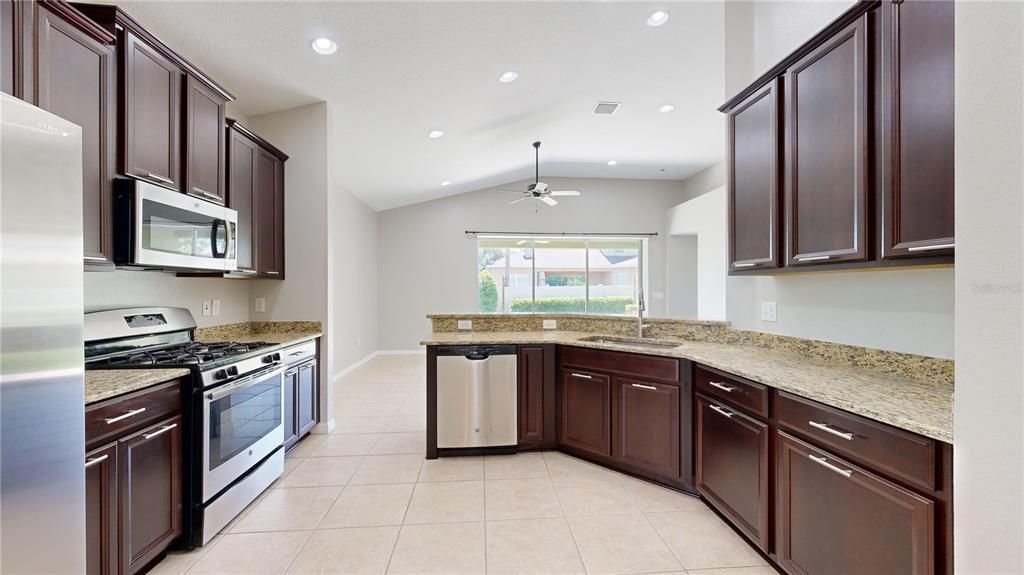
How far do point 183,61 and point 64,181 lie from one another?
64.1 inches

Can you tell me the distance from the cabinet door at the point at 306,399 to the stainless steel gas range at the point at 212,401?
0.36 meters

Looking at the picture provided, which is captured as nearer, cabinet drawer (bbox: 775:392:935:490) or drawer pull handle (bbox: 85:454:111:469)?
cabinet drawer (bbox: 775:392:935:490)

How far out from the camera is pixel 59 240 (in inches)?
45.1

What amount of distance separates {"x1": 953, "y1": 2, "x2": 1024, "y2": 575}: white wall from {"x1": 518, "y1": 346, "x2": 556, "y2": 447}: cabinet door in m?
2.33

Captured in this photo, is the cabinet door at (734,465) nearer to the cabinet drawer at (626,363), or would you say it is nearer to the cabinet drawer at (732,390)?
the cabinet drawer at (732,390)

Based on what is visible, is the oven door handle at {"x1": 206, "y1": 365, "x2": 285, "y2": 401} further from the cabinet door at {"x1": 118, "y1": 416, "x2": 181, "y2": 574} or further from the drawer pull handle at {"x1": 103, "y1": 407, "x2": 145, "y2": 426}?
the drawer pull handle at {"x1": 103, "y1": 407, "x2": 145, "y2": 426}

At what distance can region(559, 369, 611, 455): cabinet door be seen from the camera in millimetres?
2803

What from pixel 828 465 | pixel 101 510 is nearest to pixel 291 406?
pixel 101 510

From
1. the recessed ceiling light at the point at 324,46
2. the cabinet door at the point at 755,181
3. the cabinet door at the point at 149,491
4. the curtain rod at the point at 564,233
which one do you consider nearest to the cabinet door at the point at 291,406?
the cabinet door at the point at 149,491

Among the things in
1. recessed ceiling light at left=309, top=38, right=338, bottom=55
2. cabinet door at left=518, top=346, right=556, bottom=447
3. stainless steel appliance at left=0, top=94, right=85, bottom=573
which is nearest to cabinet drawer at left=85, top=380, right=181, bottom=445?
stainless steel appliance at left=0, top=94, right=85, bottom=573

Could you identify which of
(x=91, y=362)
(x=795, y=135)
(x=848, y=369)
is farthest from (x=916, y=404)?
(x=91, y=362)

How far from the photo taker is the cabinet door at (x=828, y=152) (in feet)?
5.54

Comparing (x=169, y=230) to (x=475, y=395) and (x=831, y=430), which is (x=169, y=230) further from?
(x=831, y=430)

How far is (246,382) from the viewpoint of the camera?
233cm
